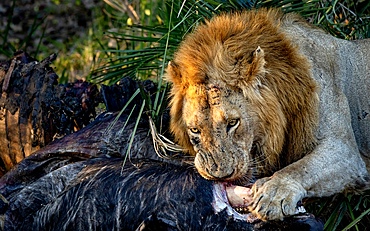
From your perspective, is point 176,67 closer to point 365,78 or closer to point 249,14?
point 249,14

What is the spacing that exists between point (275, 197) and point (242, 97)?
59 cm

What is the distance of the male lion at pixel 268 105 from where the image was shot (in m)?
3.65

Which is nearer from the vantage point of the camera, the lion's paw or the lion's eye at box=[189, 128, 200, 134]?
the lion's paw

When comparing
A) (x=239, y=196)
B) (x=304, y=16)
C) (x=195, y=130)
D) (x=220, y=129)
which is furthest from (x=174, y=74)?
(x=304, y=16)

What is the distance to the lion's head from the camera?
12.0 feet

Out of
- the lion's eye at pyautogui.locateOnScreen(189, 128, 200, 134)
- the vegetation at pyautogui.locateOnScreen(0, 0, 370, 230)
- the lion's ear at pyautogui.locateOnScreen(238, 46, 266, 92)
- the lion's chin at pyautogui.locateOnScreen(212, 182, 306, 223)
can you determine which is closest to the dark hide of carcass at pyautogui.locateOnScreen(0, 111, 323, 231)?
the lion's chin at pyautogui.locateOnScreen(212, 182, 306, 223)

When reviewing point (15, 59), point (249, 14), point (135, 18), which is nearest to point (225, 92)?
point (249, 14)

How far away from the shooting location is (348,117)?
4.11 metres

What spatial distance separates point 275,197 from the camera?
3412 mm

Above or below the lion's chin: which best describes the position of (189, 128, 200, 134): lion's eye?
above

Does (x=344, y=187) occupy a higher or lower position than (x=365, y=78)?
lower

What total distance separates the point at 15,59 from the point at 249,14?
151cm

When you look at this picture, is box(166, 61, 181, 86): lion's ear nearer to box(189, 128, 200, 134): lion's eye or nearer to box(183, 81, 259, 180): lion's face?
box(183, 81, 259, 180): lion's face

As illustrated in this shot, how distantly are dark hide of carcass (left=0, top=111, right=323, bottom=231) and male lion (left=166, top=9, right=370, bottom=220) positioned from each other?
166mm
